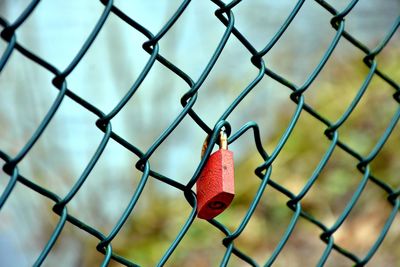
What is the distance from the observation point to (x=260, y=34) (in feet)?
12.0

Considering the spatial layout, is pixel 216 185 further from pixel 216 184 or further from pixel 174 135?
→ pixel 174 135

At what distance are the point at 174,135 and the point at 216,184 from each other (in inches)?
102

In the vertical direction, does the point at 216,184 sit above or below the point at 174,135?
below

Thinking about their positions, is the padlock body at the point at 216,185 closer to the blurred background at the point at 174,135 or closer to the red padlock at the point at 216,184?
the red padlock at the point at 216,184

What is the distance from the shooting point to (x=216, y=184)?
1.04 meters

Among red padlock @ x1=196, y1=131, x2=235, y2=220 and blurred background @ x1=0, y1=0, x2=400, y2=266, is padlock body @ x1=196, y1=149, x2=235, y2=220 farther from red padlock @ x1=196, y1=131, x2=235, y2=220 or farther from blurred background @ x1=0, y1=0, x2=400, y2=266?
blurred background @ x1=0, y1=0, x2=400, y2=266

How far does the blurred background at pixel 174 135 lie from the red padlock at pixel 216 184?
186cm

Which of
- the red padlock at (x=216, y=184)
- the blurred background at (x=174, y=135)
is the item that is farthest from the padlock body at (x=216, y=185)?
the blurred background at (x=174, y=135)

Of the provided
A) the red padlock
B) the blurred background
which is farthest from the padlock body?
the blurred background

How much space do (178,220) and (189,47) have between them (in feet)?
2.54

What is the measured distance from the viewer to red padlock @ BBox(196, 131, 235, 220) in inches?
40.5

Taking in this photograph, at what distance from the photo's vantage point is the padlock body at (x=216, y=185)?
3.38 feet

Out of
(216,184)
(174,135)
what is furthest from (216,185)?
(174,135)

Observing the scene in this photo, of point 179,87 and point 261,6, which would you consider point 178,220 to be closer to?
point 179,87
